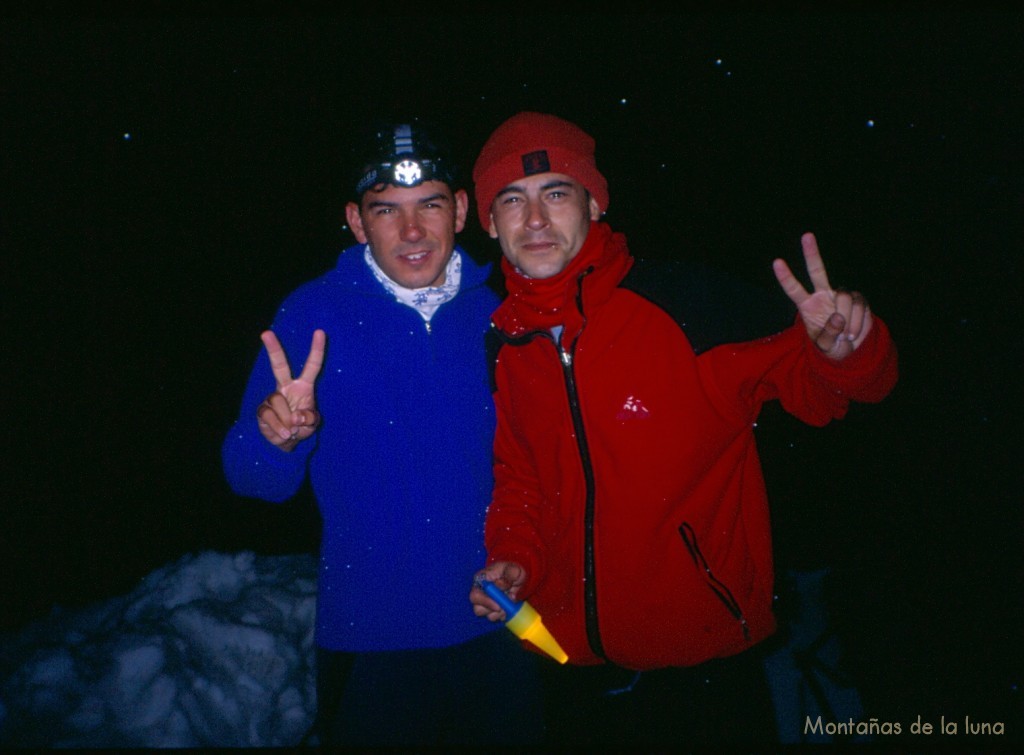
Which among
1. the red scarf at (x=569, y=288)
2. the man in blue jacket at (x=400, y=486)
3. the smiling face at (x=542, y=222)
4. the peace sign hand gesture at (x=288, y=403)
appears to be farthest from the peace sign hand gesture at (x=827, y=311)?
the peace sign hand gesture at (x=288, y=403)

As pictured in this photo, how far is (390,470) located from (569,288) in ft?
3.62

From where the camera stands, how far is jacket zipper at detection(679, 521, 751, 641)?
174cm

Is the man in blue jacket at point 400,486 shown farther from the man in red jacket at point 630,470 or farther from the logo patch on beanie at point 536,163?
the logo patch on beanie at point 536,163

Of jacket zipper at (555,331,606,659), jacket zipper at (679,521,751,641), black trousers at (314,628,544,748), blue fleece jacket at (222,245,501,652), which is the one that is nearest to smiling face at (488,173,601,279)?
jacket zipper at (555,331,606,659)

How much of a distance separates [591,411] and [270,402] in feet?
4.15

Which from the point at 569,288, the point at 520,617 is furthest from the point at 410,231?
the point at 520,617

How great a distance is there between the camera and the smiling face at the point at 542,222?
1882mm

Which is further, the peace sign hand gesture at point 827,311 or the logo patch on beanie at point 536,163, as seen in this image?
the logo patch on beanie at point 536,163

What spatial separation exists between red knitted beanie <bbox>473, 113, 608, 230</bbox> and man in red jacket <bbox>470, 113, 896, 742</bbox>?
0.14ft

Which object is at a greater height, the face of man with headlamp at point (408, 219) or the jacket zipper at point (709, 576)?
the face of man with headlamp at point (408, 219)

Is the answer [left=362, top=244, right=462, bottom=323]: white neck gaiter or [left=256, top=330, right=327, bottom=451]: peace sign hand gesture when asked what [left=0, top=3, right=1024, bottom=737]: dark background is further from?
[left=256, top=330, right=327, bottom=451]: peace sign hand gesture

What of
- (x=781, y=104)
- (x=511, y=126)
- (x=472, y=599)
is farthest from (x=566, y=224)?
(x=781, y=104)

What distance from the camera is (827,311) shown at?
5.02 feet

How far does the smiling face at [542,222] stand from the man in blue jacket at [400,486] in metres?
0.31
